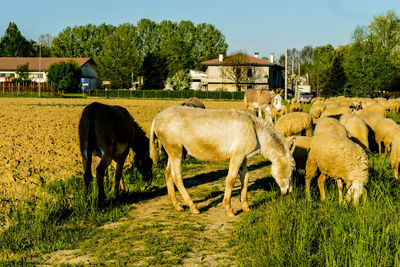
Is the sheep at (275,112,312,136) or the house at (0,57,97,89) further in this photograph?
the house at (0,57,97,89)

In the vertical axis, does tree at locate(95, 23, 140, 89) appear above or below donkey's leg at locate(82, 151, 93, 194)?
above

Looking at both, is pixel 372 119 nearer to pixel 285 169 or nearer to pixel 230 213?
pixel 285 169

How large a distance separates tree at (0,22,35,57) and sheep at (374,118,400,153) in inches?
4865

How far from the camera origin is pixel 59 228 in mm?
6098

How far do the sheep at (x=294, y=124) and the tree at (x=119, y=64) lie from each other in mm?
70021

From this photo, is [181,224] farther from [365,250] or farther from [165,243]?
[365,250]

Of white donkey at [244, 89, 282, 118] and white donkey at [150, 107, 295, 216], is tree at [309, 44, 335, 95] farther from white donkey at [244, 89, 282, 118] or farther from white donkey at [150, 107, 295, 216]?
white donkey at [150, 107, 295, 216]

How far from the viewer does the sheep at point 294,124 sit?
14677mm

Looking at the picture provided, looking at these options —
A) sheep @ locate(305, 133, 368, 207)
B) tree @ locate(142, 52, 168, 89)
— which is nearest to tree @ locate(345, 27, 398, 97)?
tree @ locate(142, 52, 168, 89)

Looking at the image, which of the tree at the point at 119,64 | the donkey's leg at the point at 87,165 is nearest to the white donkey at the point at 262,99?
the donkey's leg at the point at 87,165

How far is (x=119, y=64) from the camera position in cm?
8138

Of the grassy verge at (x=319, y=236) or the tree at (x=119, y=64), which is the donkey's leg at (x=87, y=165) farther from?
the tree at (x=119, y=64)

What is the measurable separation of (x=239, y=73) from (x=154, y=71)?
68.3 ft

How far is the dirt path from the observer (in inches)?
200
